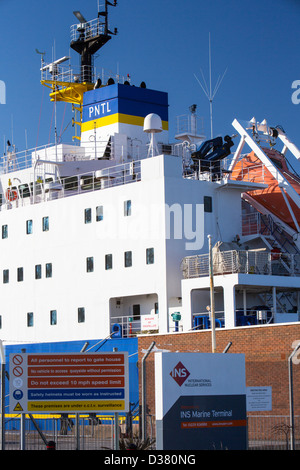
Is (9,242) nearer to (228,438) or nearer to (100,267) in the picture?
(100,267)

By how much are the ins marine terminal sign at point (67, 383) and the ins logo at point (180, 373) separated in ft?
3.74

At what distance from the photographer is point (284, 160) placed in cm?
3497

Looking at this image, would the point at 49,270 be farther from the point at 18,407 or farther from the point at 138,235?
the point at 18,407

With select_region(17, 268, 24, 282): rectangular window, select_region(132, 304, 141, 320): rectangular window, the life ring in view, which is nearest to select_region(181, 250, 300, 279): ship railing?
select_region(132, 304, 141, 320): rectangular window

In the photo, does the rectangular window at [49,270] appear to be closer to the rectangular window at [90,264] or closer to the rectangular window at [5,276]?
the rectangular window at [90,264]

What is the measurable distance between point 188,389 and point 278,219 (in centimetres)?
1745

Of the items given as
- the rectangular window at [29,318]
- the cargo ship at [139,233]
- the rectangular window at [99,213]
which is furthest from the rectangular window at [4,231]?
the rectangular window at [99,213]

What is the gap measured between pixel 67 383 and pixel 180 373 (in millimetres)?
2238

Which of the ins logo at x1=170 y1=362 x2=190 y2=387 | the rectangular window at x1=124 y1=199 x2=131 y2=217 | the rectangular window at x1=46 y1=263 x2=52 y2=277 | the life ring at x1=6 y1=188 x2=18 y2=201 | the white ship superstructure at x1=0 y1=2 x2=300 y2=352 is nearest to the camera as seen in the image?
the ins logo at x1=170 y1=362 x2=190 y2=387

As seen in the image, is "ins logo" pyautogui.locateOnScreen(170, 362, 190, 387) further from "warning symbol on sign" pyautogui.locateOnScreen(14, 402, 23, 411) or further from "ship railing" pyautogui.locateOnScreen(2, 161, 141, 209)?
"ship railing" pyautogui.locateOnScreen(2, 161, 141, 209)

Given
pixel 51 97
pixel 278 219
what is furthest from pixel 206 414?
pixel 51 97

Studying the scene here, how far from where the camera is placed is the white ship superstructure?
1104 inches

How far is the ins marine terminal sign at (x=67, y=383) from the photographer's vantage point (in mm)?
15672

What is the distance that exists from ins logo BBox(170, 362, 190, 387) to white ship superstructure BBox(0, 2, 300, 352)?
35.2 feet
